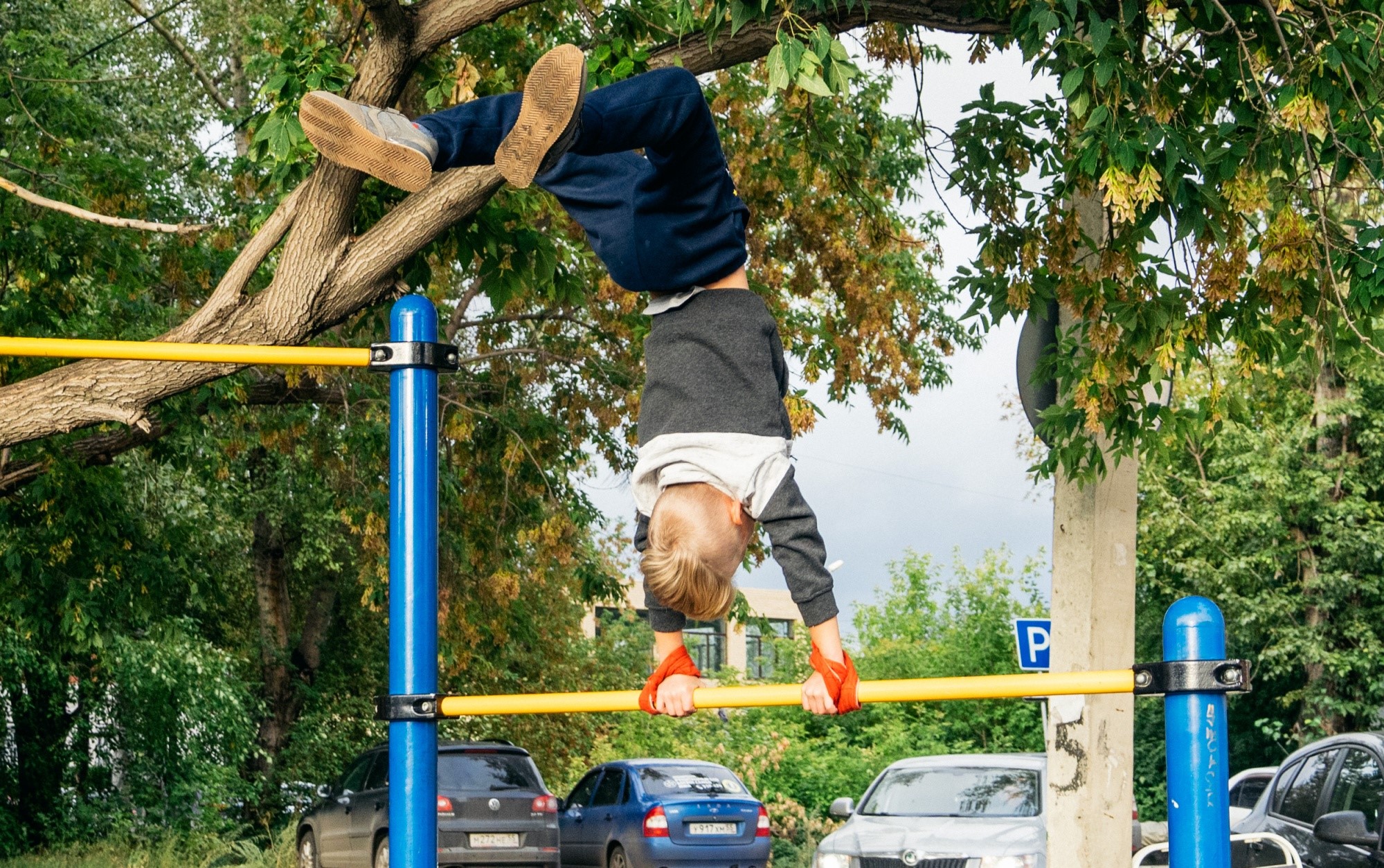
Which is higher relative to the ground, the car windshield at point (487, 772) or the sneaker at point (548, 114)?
the sneaker at point (548, 114)

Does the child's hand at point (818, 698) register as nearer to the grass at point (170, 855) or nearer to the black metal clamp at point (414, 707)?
the black metal clamp at point (414, 707)

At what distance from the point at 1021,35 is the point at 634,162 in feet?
10.1

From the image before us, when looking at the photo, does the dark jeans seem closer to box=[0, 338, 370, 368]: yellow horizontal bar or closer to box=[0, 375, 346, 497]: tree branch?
box=[0, 338, 370, 368]: yellow horizontal bar

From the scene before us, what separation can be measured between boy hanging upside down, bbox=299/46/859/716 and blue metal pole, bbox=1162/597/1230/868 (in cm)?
65

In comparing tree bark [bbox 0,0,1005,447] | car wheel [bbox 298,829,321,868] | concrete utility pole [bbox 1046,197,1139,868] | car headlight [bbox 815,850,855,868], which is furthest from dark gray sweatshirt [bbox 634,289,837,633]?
car wheel [bbox 298,829,321,868]

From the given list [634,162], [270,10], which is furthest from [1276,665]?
[634,162]

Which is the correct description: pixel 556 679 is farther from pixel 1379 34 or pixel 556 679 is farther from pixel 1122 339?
pixel 1379 34

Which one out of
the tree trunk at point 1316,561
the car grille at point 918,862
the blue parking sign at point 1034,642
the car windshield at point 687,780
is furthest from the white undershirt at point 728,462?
the tree trunk at point 1316,561

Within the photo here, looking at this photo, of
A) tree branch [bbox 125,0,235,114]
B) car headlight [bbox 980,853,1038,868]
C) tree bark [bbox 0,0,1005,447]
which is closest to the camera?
tree bark [bbox 0,0,1005,447]

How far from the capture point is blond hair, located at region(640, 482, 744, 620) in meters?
3.04

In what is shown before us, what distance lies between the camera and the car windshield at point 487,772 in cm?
1321

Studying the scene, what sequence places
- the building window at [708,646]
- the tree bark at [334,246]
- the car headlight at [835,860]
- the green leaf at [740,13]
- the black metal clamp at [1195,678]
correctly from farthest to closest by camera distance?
the building window at [708,646], the car headlight at [835,860], the tree bark at [334,246], the green leaf at [740,13], the black metal clamp at [1195,678]

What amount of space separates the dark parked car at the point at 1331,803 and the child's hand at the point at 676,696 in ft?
13.2

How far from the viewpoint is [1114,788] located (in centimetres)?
805
